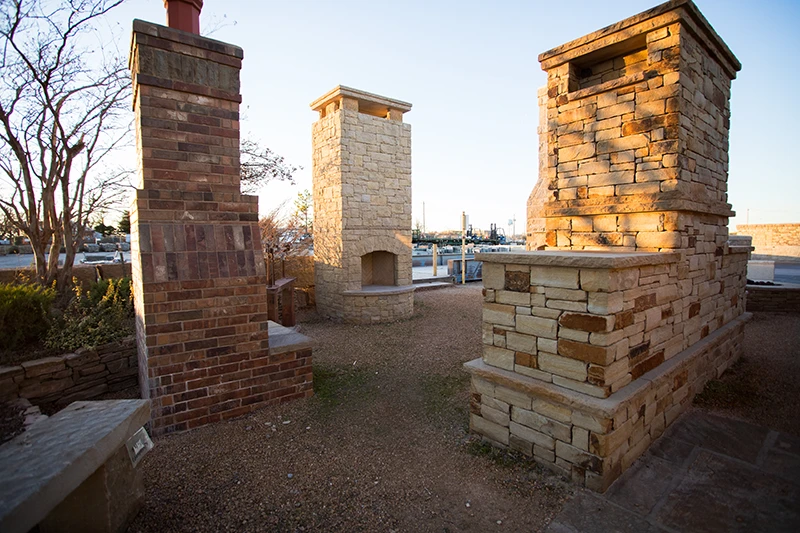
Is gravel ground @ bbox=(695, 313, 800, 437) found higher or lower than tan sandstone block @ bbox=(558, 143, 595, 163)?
lower

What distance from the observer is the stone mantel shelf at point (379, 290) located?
838cm

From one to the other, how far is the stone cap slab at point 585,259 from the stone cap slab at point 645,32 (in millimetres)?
2272

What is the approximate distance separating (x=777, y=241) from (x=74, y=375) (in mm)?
30633

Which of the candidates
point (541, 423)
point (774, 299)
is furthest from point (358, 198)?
point (774, 299)

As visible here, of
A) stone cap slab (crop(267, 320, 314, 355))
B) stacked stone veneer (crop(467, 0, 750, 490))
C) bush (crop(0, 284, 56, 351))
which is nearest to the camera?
stacked stone veneer (crop(467, 0, 750, 490))

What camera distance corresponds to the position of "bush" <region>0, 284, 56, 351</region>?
4.30 m

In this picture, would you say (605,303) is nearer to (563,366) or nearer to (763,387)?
(563,366)

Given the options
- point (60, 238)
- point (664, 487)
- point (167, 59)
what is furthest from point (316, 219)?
point (664, 487)

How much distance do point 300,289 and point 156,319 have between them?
6.80 meters

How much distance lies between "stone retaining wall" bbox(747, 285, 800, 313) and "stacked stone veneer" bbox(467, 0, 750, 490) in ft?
17.0

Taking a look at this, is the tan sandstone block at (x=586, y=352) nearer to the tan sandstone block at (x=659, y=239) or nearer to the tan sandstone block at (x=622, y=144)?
the tan sandstone block at (x=659, y=239)

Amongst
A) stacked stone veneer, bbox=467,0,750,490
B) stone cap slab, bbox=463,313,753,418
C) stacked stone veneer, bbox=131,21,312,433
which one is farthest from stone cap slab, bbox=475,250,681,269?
stacked stone veneer, bbox=131,21,312,433

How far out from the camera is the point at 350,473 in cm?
308

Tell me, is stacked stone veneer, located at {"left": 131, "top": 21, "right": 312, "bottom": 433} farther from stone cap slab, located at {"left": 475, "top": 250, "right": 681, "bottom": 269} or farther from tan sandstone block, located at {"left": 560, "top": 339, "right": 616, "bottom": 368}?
tan sandstone block, located at {"left": 560, "top": 339, "right": 616, "bottom": 368}
